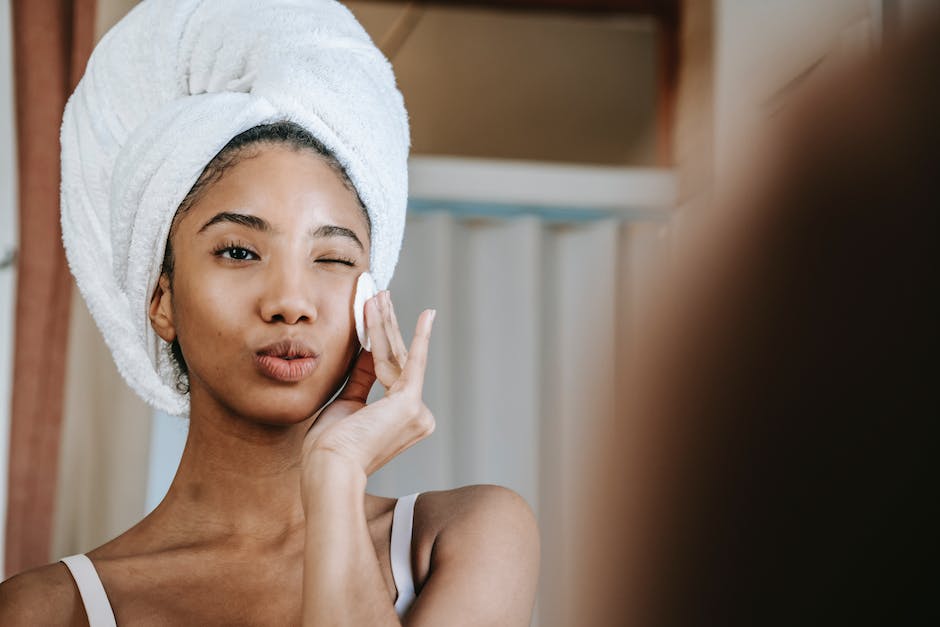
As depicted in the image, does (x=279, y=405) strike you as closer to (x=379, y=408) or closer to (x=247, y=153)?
(x=379, y=408)

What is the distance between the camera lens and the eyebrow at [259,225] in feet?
2.32

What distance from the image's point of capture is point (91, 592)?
0.75m

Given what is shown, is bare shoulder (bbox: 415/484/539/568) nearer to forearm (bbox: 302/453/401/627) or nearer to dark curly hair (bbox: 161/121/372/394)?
forearm (bbox: 302/453/401/627)

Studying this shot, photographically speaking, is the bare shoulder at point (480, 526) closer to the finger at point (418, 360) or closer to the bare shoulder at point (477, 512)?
the bare shoulder at point (477, 512)

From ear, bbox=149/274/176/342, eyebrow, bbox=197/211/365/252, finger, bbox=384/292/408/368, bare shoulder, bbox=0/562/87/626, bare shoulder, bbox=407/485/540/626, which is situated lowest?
bare shoulder, bbox=0/562/87/626

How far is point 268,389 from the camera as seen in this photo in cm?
70

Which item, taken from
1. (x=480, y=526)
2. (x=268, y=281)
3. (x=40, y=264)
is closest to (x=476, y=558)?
(x=480, y=526)

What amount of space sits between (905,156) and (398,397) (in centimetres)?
45

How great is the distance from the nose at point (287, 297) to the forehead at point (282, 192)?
1.3 inches

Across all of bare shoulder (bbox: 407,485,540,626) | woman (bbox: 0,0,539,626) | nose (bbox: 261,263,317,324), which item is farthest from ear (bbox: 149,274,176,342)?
bare shoulder (bbox: 407,485,540,626)

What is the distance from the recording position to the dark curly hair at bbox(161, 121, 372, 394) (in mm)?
739

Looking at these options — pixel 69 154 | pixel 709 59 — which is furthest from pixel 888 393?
pixel 709 59

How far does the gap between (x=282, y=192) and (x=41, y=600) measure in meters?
0.33

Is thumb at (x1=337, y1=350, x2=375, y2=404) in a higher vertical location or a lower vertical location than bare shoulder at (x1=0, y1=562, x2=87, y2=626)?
higher
